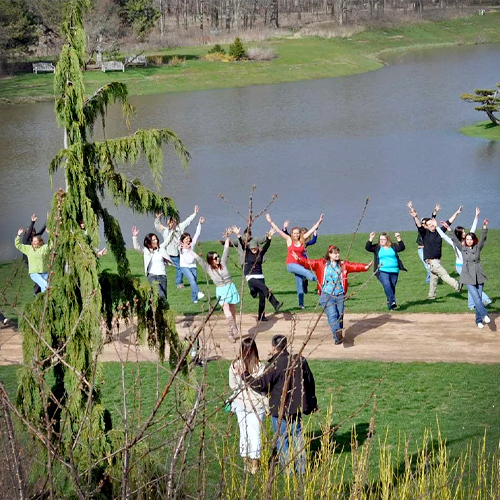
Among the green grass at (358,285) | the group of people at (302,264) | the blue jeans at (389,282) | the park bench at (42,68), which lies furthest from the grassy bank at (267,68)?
the blue jeans at (389,282)

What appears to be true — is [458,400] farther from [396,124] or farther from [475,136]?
[396,124]

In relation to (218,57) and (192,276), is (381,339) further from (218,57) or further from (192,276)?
(218,57)

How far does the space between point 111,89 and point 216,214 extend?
813 inches

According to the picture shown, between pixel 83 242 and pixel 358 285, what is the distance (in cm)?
1058

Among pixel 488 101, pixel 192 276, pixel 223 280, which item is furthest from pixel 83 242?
pixel 488 101

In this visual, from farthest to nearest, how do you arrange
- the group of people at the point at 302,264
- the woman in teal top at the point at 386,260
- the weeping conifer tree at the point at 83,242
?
1. the woman in teal top at the point at 386,260
2. the group of people at the point at 302,264
3. the weeping conifer tree at the point at 83,242

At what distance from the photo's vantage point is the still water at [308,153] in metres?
31.2

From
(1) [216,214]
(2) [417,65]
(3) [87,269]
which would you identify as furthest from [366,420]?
(2) [417,65]

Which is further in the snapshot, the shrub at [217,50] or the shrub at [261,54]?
the shrub at [217,50]

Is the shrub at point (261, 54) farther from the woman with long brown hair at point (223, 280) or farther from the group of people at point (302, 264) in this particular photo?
the woman with long brown hair at point (223, 280)

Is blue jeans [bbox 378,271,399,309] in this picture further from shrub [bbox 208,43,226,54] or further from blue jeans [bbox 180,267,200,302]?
shrub [bbox 208,43,226,54]

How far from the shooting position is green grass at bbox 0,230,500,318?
58.9 feet

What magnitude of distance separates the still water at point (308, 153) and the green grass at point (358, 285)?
104 inches

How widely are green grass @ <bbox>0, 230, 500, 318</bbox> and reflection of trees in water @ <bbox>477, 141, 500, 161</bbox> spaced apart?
14852mm
